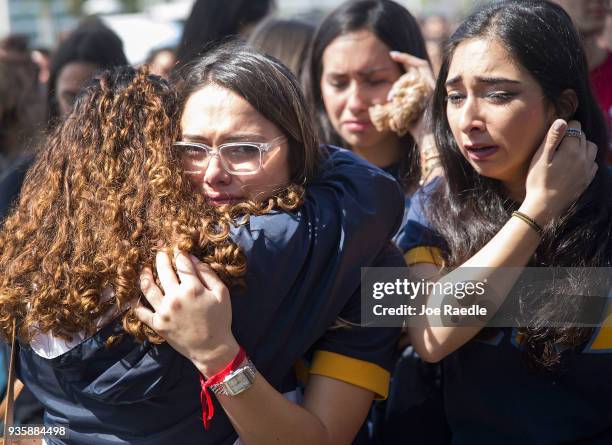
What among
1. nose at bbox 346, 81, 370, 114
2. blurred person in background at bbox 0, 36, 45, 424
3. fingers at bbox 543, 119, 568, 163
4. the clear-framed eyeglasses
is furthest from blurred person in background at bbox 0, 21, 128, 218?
fingers at bbox 543, 119, 568, 163

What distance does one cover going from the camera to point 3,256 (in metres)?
1.83

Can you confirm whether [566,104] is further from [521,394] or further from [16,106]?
[16,106]

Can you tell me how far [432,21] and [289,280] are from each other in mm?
7414

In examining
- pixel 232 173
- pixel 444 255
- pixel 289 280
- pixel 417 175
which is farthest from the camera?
pixel 417 175

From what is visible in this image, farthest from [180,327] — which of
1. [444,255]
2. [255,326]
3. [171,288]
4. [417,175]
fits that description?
[417,175]

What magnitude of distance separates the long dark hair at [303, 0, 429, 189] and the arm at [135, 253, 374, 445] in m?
1.30

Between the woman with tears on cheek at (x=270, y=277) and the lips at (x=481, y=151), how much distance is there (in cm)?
26

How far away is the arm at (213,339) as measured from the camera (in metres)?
1.61

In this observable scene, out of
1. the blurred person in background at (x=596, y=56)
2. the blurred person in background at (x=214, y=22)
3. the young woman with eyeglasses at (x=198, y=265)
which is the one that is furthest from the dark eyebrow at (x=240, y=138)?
the blurred person in background at (x=596, y=56)

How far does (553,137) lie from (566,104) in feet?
0.51

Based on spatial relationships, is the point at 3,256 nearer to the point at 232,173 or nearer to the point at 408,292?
A: the point at 232,173

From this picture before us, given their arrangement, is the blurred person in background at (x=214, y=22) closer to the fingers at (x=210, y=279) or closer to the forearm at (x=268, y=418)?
the fingers at (x=210, y=279)

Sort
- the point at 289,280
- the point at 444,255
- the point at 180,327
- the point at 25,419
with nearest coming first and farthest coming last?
the point at 180,327
the point at 289,280
the point at 444,255
the point at 25,419

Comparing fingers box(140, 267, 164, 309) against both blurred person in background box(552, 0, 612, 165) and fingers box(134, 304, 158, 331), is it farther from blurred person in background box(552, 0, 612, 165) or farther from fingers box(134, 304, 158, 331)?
blurred person in background box(552, 0, 612, 165)
